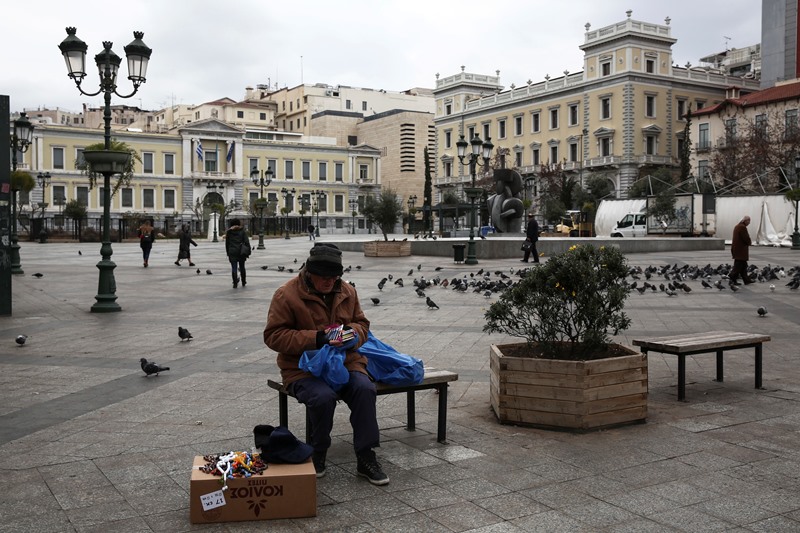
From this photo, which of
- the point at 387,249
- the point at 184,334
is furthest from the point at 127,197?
the point at 184,334

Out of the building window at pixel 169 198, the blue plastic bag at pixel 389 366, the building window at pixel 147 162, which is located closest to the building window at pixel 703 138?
the building window at pixel 169 198

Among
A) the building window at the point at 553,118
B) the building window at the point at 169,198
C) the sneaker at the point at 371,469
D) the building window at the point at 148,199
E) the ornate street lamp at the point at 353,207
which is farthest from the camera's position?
the ornate street lamp at the point at 353,207

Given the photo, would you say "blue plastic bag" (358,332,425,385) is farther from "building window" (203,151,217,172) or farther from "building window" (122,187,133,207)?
"building window" (203,151,217,172)

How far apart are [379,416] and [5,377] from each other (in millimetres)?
3849

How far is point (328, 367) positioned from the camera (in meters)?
4.38

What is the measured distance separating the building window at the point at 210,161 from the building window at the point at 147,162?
17.9ft

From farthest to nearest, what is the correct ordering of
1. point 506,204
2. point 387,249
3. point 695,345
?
point 506,204
point 387,249
point 695,345

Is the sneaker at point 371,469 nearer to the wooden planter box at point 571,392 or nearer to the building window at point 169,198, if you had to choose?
the wooden planter box at point 571,392

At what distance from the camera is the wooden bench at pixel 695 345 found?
612cm

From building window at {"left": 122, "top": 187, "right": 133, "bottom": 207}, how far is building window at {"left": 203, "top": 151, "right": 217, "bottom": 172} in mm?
8201

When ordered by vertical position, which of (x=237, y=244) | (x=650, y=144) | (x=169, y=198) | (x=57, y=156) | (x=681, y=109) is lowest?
(x=237, y=244)

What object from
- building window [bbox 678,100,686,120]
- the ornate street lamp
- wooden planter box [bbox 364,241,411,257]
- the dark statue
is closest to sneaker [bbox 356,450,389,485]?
wooden planter box [bbox 364,241,411,257]

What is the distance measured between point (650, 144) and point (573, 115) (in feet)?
26.6

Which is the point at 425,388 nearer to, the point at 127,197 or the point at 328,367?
the point at 328,367
